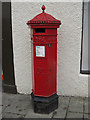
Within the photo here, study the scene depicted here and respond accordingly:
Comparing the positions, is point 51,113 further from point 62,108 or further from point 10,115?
point 10,115

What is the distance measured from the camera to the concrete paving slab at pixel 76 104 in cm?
351

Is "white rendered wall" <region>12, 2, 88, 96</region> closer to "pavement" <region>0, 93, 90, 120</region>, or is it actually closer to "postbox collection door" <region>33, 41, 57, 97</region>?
"pavement" <region>0, 93, 90, 120</region>

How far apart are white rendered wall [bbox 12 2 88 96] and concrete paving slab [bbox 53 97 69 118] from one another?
234 mm

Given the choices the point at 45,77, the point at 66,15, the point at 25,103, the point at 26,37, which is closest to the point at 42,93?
the point at 45,77

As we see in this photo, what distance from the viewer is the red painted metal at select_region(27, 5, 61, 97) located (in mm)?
3014

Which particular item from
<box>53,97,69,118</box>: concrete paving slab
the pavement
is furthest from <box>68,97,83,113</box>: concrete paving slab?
<box>53,97,69,118</box>: concrete paving slab

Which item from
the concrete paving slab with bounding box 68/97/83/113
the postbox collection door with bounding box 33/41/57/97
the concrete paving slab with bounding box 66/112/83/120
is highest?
the postbox collection door with bounding box 33/41/57/97

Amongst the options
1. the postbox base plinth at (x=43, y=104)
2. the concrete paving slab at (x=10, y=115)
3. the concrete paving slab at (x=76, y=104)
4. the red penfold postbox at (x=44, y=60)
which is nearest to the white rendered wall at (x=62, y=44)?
the concrete paving slab at (x=76, y=104)

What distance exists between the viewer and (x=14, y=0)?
3.85m

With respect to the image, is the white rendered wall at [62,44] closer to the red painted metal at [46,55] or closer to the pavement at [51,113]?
the pavement at [51,113]

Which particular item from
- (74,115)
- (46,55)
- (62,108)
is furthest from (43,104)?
(46,55)

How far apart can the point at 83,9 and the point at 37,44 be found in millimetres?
1525

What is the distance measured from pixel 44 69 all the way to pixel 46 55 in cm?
30

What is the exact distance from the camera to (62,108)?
11.7 feet
